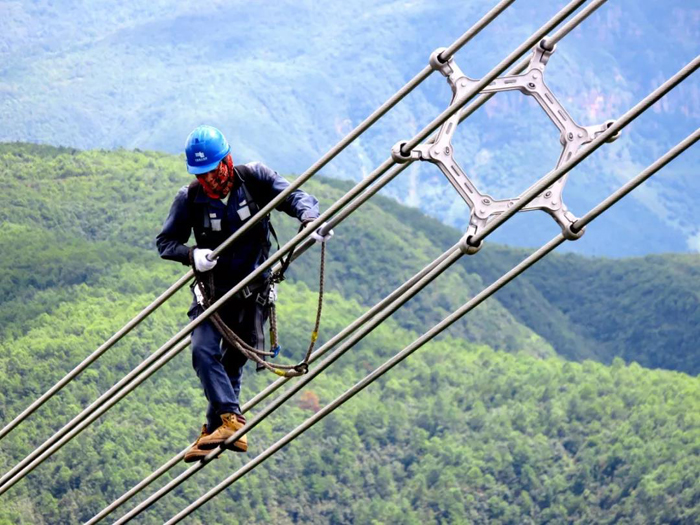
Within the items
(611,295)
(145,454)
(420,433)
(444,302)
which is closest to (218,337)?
(145,454)

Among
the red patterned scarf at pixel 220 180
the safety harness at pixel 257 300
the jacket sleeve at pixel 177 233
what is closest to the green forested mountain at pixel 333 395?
the safety harness at pixel 257 300

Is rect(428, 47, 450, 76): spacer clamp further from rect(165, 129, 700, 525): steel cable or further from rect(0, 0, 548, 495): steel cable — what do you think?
rect(165, 129, 700, 525): steel cable

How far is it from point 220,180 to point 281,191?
43cm

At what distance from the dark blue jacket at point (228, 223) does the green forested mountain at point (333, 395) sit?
7297 centimetres

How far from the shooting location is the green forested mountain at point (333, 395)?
88.6 meters

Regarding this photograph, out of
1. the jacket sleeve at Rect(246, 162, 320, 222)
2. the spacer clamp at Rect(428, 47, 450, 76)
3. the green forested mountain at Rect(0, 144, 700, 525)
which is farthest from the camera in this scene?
the green forested mountain at Rect(0, 144, 700, 525)

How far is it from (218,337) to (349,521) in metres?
83.0

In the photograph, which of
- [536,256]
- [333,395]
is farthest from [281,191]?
[333,395]

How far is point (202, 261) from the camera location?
1065cm

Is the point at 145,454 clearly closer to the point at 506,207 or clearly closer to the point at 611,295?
the point at 611,295

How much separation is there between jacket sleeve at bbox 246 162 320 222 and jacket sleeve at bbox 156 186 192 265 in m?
0.52

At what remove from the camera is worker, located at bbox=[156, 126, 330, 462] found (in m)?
10.9

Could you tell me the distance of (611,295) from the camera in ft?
448

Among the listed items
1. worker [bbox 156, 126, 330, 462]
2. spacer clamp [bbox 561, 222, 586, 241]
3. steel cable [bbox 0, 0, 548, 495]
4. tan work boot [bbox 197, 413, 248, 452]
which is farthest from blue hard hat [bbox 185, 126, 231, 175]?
spacer clamp [bbox 561, 222, 586, 241]
